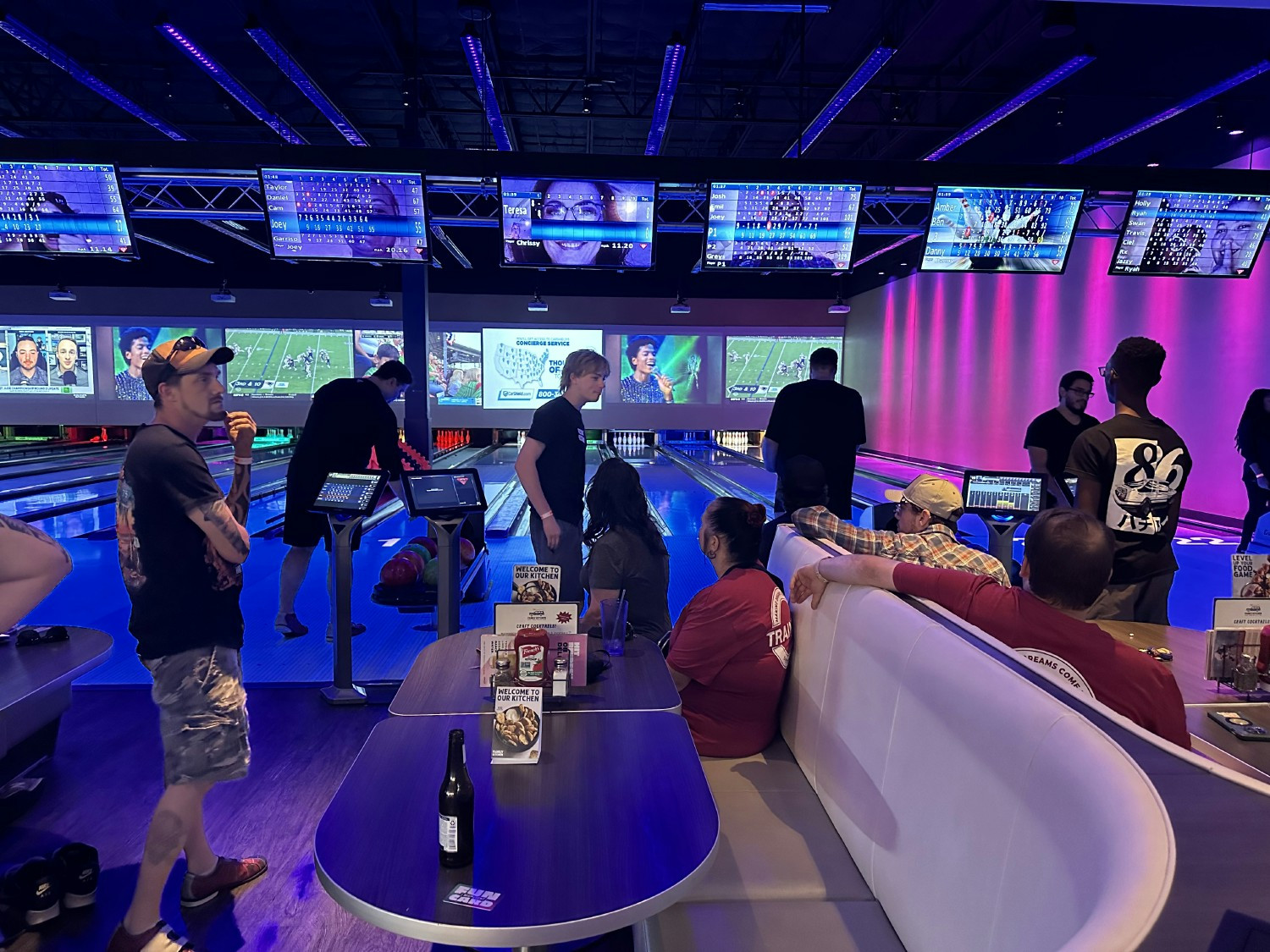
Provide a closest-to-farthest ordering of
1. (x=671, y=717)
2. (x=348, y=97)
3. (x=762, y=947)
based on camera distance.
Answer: (x=762, y=947)
(x=671, y=717)
(x=348, y=97)

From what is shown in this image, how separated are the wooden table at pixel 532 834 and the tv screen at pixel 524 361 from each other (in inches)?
489

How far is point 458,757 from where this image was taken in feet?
4.33

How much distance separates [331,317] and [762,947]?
1430 cm

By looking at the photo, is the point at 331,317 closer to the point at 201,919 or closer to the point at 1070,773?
the point at 201,919

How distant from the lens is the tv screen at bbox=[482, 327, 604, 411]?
46.0 ft

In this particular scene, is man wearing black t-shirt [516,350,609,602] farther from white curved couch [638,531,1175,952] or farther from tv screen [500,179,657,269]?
tv screen [500,179,657,269]

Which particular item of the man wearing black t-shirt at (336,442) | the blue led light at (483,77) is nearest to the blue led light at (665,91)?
the blue led light at (483,77)

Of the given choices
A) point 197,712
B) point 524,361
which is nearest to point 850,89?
point 197,712

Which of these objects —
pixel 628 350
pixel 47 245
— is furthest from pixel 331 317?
pixel 47 245

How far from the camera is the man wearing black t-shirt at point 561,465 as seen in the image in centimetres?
324

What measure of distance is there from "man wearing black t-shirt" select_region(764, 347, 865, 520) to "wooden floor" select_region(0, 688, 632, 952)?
2.21 meters

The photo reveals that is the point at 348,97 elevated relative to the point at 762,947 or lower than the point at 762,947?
elevated

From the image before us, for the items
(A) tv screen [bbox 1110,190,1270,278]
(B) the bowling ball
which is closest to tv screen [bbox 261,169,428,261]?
(B) the bowling ball

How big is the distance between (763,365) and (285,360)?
8330 millimetres
